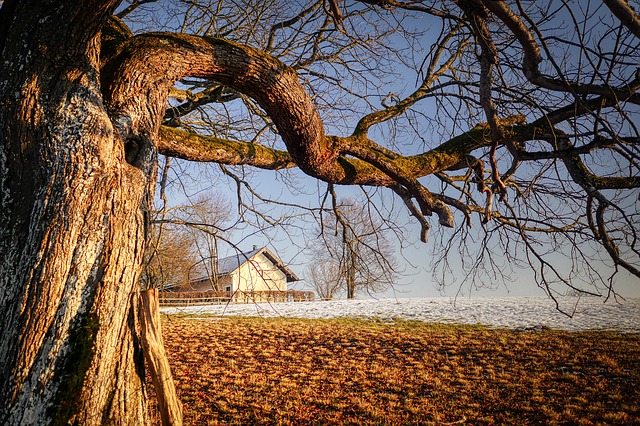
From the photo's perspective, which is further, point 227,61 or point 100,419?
point 227,61

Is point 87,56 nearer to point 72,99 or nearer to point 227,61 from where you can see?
point 72,99

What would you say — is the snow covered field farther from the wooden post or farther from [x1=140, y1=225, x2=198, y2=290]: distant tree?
the wooden post

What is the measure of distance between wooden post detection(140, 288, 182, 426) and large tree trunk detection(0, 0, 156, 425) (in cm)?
8

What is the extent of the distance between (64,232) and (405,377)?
5279 mm

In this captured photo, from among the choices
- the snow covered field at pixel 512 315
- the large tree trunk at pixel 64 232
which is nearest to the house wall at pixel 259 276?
the large tree trunk at pixel 64 232

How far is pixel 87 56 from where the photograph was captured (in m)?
2.77

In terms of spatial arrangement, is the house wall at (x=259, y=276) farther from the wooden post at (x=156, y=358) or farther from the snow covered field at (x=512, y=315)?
the snow covered field at (x=512, y=315)

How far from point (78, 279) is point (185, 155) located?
213cm

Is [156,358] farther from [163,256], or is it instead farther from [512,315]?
[512,315]

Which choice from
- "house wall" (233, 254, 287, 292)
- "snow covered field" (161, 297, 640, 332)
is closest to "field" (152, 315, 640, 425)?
"house wall" (233, 254, 287, 292)

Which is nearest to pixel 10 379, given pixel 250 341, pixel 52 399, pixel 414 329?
pixel 52 399

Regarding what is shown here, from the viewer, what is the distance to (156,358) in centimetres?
284

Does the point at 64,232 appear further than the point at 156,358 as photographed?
No

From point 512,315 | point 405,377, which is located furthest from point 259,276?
point 512,315
